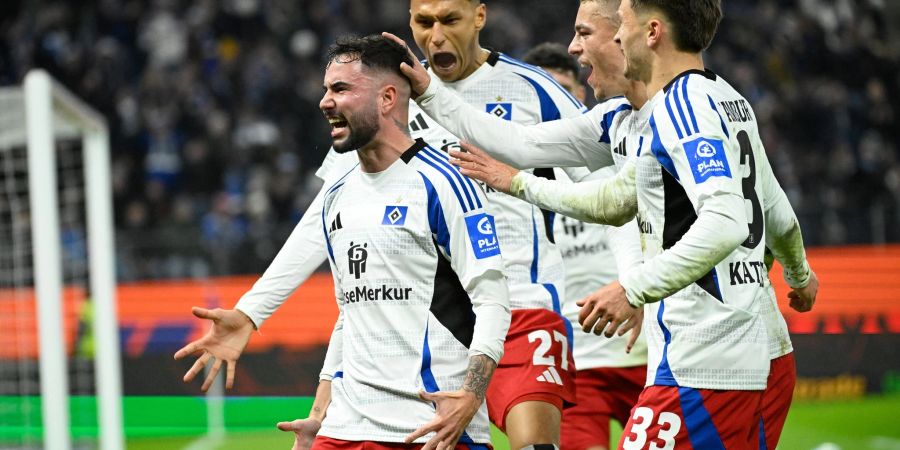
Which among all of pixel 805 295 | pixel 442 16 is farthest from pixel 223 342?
pixel 805 295

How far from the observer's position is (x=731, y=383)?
12.8 ft

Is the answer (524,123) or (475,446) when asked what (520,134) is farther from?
(475,446)

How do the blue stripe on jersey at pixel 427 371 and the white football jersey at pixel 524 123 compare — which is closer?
the blue stripe on jersey at pixel 427 371

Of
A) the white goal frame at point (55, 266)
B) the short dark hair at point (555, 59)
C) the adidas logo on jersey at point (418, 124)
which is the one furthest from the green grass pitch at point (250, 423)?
the adidas logo on jersey at point (418, 124)

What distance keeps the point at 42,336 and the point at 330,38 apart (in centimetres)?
1415

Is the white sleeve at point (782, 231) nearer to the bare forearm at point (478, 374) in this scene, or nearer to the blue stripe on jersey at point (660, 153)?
the blue stripe on jersey at point (660, 153)

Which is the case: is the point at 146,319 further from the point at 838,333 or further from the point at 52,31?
the point at 52,31

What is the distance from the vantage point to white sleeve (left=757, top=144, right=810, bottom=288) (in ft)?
13.9

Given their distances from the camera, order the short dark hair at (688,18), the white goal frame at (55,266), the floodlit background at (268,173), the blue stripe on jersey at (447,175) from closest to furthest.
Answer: the short dark hair at (688,18), the blue stripe on jersey at (447,175), the white goal frame at (55,266), the floodlit background at (268,173)

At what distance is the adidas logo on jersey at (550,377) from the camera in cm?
533

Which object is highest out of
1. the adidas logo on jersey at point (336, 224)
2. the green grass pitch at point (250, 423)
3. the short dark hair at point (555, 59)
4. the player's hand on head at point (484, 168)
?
the short dark hair at point (555, 59)

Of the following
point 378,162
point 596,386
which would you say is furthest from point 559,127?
point 596,386

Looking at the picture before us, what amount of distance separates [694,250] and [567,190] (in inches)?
31.9

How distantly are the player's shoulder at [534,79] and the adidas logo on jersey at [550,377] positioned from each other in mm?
1260
